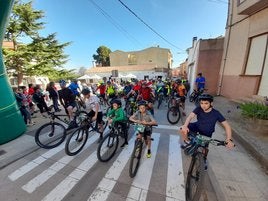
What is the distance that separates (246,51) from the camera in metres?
8.54

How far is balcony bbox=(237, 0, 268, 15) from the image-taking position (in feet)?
22.4

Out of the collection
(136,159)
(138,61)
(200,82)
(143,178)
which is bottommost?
(143,178)

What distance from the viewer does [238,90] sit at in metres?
9.09

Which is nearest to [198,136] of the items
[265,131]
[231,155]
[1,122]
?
[231,155]

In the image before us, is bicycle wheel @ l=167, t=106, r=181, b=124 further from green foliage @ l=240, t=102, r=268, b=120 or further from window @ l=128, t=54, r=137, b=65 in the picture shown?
window @ l=128, t=54, r=137, b=65

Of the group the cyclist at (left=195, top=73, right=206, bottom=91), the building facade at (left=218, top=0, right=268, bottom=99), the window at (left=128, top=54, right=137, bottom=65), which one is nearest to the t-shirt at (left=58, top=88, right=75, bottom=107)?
the cyclist at (left=195, top=73, right=206, bottom=91)

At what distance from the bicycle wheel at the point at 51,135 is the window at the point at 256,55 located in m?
9.51

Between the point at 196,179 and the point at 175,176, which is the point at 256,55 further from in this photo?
the point at 196,179

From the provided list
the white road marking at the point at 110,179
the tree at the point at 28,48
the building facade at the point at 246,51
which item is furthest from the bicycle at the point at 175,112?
the tree at the point at 28,48

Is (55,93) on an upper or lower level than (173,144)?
upper

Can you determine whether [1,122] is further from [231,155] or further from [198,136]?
[231,155]

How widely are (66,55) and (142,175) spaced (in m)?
21.5

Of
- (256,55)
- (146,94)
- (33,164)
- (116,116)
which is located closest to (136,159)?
(116,116)

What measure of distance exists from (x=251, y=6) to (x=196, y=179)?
8899mm
